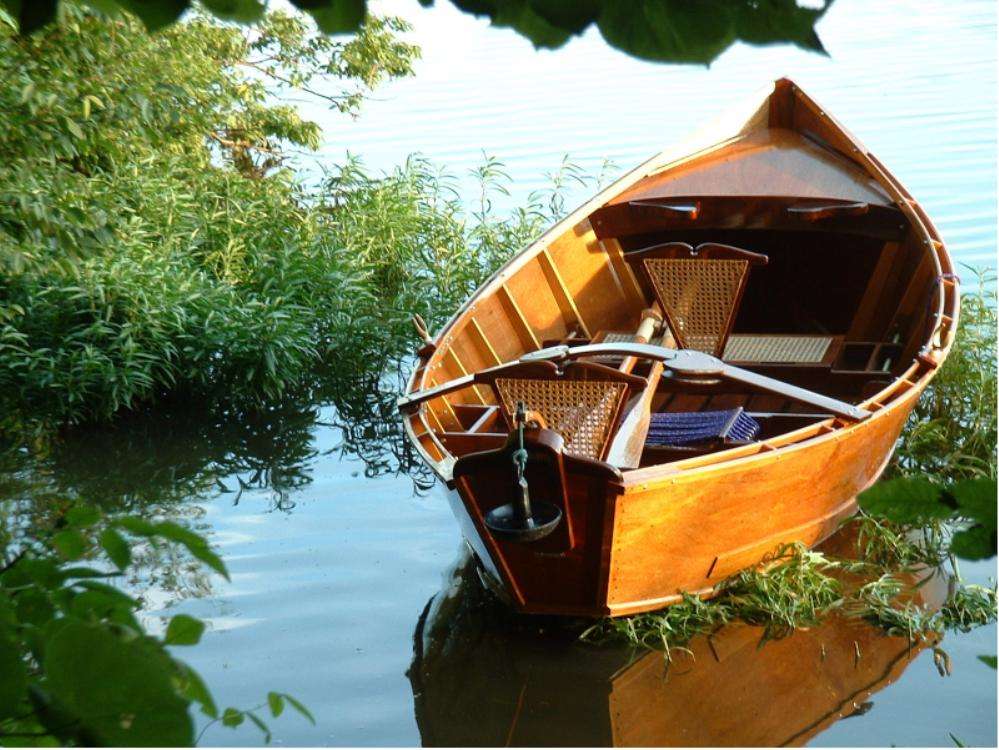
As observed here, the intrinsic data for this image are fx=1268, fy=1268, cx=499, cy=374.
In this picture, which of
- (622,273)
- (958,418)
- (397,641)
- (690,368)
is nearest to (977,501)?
(690,368)

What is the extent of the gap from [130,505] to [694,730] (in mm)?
2935

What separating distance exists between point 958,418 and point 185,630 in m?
5.15

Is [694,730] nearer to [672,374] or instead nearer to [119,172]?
[672,374]

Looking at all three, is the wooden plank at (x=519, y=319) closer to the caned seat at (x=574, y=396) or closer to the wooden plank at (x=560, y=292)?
the wooden plank at (x=560, y=292)

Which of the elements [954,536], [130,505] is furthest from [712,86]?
[954,536]

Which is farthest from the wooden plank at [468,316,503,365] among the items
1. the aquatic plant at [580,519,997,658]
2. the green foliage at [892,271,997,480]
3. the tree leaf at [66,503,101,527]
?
the tree leaf at [66,503,101,527]

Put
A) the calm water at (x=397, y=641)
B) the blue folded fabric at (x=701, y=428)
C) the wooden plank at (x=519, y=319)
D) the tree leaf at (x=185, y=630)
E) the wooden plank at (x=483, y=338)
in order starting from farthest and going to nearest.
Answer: the wooden plank at (x=519, y=319) → the wooden plank at (x=483, y=338) → the blue folded fabric at (x=701, y=428) → the calm water at (x=397, y=641) → the tree leaf at (x=185, y=630)

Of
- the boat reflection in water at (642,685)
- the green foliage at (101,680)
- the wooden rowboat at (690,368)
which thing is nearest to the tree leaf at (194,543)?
the green foliage at (101,680)

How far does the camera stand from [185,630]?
2.85ft

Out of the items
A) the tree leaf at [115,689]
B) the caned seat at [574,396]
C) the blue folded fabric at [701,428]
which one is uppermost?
the tree leaf at [115,689]

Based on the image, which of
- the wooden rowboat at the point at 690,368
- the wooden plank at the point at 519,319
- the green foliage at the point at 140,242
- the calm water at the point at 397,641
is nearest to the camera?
the wooden rowboat at the point at 690,368

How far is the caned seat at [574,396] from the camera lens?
3.74 m

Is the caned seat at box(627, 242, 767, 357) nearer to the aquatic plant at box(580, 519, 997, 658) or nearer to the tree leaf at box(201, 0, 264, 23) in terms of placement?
the aquatic plant at box(580, 519, 997, 658)

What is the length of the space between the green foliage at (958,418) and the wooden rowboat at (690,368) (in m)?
0.32
